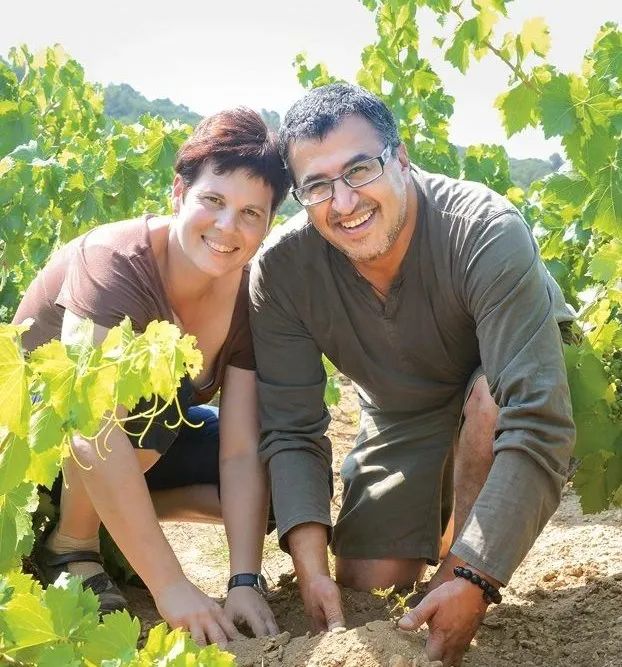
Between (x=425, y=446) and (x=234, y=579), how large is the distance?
0.78 m

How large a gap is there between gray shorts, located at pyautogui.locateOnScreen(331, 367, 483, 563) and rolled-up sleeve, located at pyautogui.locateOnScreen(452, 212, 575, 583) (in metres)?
0.72

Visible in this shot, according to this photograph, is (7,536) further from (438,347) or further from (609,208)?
(609,208)

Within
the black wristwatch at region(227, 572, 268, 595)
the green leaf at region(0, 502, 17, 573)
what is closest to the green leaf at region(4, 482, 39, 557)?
the green leaf at region(0, 502, 17, 573)

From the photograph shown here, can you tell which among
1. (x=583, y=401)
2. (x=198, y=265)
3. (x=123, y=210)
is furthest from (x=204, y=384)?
(x=123, y=210)

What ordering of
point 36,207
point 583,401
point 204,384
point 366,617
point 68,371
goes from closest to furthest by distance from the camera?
1. point 68,371
2. point 583,401
3. point 366,617
4. point 204,384
5. point 36,207

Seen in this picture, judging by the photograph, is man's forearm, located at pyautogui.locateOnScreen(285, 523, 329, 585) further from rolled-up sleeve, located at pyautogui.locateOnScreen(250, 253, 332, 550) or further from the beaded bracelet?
the beaded bracelet

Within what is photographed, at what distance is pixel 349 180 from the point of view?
9.07 ft

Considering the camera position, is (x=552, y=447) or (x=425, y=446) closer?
(x=552, y=447)

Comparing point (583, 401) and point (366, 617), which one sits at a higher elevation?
point (583, 401)

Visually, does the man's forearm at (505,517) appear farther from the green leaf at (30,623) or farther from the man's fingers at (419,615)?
the green leaf at (30,623)

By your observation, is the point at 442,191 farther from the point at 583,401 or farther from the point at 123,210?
the point at 123,210

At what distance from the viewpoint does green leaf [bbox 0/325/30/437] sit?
1302 millimetres

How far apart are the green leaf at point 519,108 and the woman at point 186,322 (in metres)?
0.66

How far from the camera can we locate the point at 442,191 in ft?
9.41
